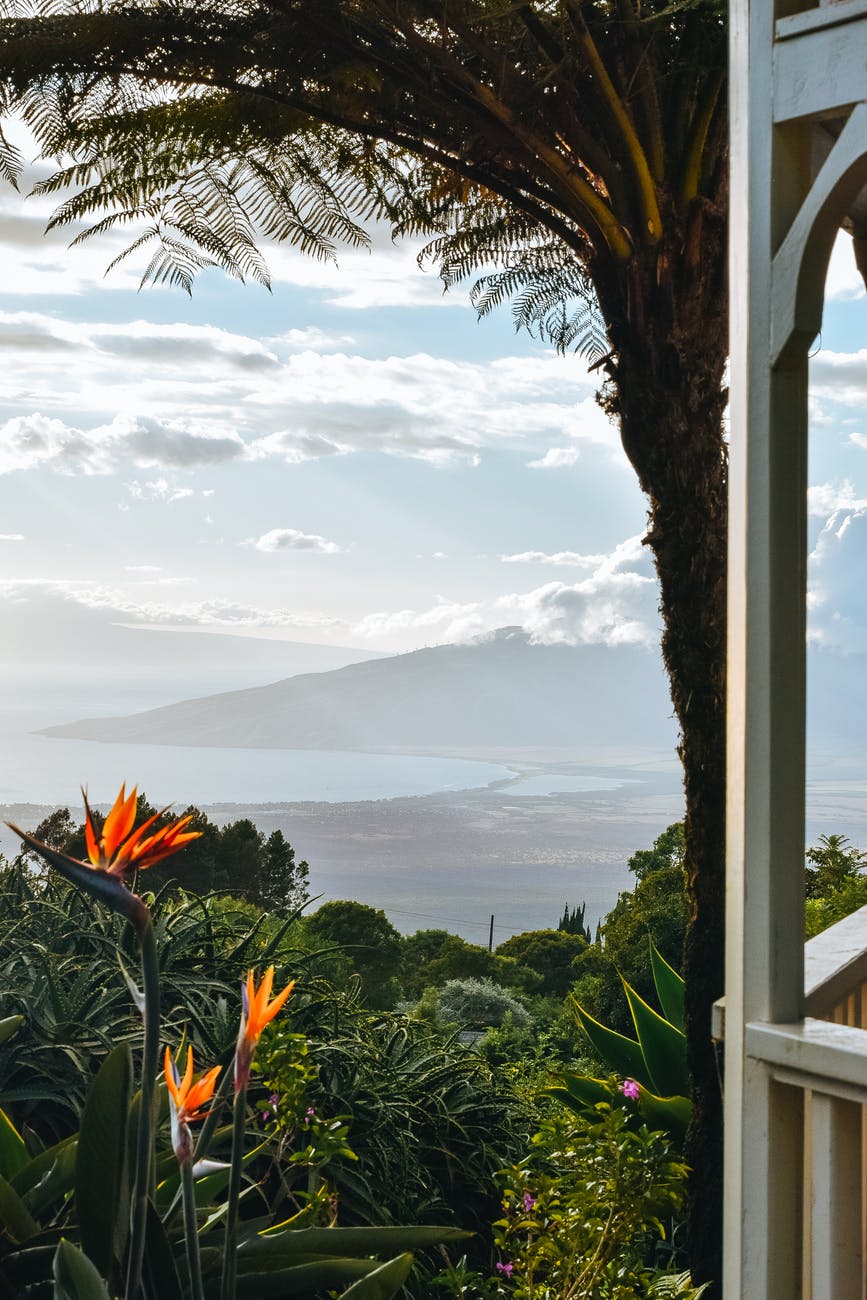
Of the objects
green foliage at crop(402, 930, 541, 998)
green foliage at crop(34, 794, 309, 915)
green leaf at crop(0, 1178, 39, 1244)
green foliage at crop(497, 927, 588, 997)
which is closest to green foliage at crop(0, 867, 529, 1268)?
green leaf at crop(0, 1178, 39, 1244)

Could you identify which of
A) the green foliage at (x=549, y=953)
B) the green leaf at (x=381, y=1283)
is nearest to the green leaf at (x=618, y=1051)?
the green leaf at (x=381, y=1283)

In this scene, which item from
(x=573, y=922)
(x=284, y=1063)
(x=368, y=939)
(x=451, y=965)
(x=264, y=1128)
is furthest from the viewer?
(x=573, y=922)

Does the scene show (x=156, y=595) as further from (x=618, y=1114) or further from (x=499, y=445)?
(x=618, y=1114)

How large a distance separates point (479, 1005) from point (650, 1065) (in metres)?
2.51

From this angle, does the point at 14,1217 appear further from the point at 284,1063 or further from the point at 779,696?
the point at 779,696

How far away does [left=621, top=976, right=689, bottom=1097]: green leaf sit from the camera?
4.12 meters

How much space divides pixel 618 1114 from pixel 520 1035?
131 inches

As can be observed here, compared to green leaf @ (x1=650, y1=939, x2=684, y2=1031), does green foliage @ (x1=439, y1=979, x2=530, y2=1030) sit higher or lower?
lower

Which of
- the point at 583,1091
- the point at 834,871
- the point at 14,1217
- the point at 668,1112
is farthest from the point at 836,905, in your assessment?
→ the point at 14,1217

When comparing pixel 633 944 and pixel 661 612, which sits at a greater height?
pixel 661 612

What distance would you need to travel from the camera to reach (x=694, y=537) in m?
3.75

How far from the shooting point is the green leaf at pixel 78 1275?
135 centimetres

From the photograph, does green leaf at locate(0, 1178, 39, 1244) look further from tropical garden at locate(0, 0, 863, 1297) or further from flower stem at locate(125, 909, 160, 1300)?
flower stem at locate(125, 909, 160, 1300)

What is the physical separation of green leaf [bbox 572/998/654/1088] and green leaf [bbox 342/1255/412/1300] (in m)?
2.79
